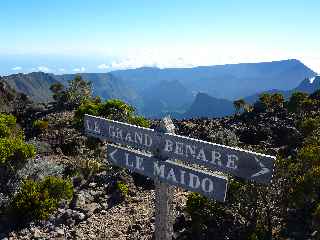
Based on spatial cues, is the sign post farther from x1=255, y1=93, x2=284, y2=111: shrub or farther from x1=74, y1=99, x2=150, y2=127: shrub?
x1=255, y1=93, x2=284, y2=111: shrub

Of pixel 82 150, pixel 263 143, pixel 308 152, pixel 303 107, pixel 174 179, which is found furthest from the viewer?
pixel 303 107

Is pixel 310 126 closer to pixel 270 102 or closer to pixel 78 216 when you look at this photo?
pixel 78 216

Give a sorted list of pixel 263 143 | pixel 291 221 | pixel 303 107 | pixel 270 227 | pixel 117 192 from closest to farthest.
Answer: pixel 270 227
pixel 291 221
pixel 117 192
pixel 263 143
pixel 303 107

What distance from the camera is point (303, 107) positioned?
159 ft

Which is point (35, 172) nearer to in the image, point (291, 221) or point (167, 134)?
point (291, 221)

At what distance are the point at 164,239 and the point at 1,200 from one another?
14.6 metres

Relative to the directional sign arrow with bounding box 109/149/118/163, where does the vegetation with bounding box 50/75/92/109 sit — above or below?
below

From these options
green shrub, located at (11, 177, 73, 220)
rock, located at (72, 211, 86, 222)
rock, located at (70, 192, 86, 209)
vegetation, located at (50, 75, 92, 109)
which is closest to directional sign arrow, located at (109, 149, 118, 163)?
green shrub, located at (11, 177, 73, 220)

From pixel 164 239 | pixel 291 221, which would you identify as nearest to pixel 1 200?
pixel 291 221

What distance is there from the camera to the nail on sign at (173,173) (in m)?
7.24

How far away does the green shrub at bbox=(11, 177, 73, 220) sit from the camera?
1920cm

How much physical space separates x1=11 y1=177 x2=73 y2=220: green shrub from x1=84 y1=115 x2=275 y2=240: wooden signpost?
37.0 ft

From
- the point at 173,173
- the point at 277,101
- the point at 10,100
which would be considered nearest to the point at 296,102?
the point at 277,101

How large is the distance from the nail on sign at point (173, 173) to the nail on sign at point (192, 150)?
16 centimetres
